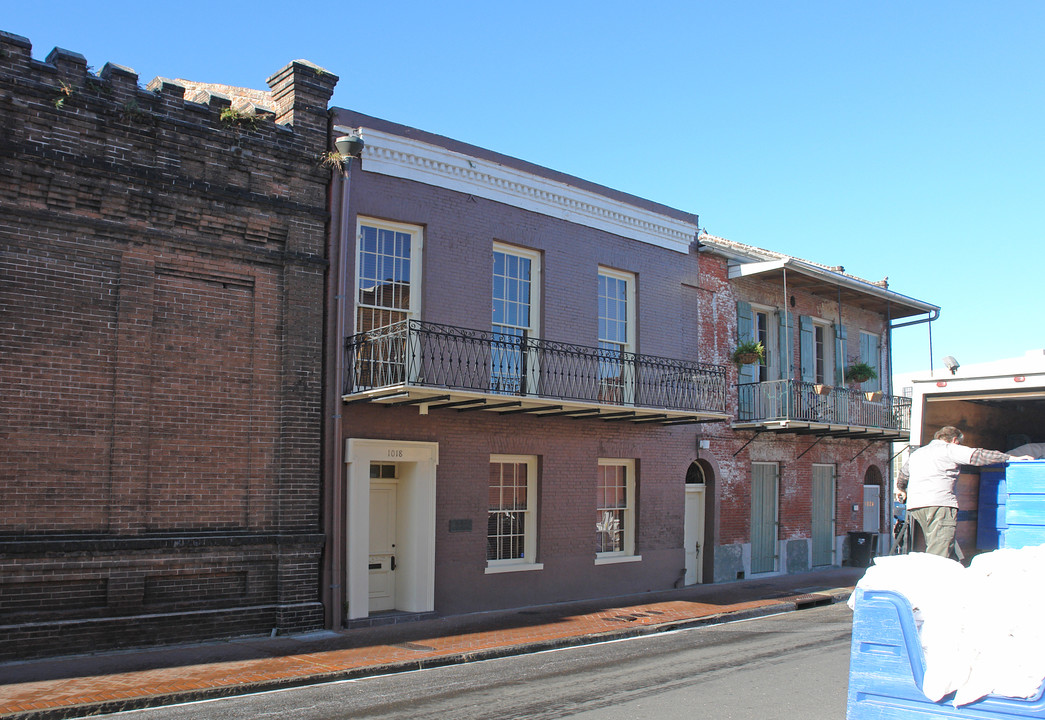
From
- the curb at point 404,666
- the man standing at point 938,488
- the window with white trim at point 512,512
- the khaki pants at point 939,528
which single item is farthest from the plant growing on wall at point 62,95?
the khaki pants at point 939,528

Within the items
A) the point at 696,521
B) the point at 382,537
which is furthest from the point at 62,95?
the point at 696,521

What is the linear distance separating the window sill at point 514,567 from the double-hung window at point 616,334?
10.3ft

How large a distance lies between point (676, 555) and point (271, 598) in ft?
27.8

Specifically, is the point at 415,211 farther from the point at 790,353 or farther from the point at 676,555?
the point at 790,353

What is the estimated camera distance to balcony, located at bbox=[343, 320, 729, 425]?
508 inches

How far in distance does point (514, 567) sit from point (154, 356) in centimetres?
658

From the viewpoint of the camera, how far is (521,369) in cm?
1493

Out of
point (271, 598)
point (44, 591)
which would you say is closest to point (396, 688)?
point (271, 598)

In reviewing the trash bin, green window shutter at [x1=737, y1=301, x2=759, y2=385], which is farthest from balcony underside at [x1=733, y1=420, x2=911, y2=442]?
the trash bin

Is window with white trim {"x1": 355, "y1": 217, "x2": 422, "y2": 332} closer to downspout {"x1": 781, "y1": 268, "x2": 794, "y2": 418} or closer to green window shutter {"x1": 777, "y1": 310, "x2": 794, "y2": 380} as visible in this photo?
downspout {"x1": 781, "y1": 268, "x2": 794, "y2": 418}

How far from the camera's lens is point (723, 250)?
19.1m

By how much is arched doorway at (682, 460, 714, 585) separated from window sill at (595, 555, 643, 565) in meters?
1.68

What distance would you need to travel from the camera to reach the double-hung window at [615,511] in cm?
1650

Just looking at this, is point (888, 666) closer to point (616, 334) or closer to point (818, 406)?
point (616, 334)
